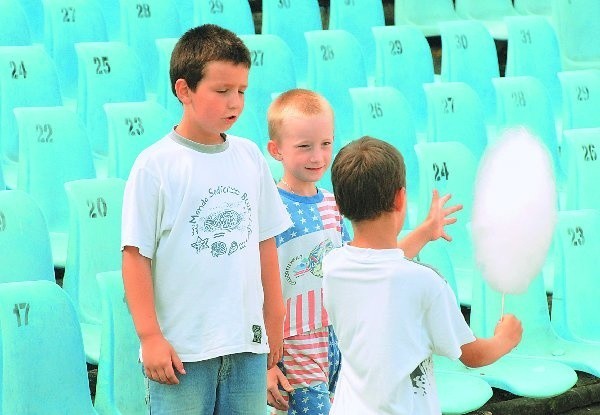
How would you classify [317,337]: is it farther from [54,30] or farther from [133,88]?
[54,30]

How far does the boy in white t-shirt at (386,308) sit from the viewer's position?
5.85ft

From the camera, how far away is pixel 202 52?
196 cm

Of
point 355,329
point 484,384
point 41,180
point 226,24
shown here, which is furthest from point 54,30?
point 355,329

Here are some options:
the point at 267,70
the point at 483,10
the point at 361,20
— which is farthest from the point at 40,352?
the point at 483,10

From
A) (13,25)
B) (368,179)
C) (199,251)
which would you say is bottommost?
(199,251)

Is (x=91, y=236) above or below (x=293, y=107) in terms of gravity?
below

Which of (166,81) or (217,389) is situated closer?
(217,389)

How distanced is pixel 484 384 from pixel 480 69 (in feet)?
5.75

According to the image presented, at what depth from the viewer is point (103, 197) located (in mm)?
2686

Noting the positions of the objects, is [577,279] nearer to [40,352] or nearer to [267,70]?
[267,70]

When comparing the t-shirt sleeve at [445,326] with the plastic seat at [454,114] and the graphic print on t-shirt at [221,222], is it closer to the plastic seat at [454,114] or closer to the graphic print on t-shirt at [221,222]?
the graphic print on t-shirt at [221,222]

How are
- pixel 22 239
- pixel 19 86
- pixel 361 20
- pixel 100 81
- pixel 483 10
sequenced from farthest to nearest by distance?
1. pixel 483 10
2. pixel 361 20
3. pixel 100 81
4. pixel 19 86
5. pixel 22 239

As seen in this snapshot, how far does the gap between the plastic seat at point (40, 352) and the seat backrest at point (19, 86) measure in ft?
3.92

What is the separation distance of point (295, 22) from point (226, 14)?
0.95 feet
